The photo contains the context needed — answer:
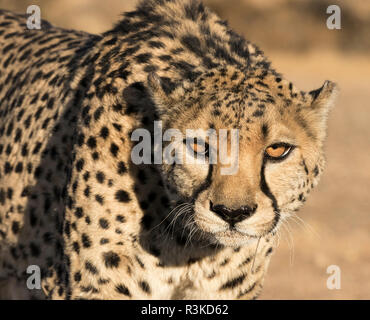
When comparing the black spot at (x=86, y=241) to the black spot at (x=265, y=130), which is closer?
the black spot at (x=265, y=130)

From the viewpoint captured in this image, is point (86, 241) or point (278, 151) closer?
point (278, 151)

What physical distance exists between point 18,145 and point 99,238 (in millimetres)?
1057

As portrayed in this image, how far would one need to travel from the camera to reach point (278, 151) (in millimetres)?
3031

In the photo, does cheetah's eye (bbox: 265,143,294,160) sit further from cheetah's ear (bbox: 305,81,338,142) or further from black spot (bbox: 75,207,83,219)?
black spot (bbox: 75,207,83,219)

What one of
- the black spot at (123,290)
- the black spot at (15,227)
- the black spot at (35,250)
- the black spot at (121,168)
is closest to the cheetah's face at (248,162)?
the black spot at (121,168)

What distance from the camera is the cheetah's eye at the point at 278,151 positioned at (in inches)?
118

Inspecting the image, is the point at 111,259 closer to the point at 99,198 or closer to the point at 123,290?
the point at 123,290

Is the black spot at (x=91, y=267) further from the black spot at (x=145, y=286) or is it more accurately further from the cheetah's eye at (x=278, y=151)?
the cheetah's eye at (x=278, y=151)

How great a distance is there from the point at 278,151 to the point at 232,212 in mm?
331

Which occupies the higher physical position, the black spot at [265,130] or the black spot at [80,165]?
the black spot at [265,130]

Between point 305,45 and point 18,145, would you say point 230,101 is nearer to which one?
point 18,145

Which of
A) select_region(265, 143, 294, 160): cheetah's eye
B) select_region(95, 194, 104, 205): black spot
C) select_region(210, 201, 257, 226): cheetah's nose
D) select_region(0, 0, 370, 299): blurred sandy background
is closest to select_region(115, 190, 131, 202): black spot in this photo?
select_region(95, 194, 104, 205): black spot

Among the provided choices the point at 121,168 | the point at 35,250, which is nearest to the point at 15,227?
the point at 35,250

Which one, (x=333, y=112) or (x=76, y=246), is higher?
(x=333, y=112)
